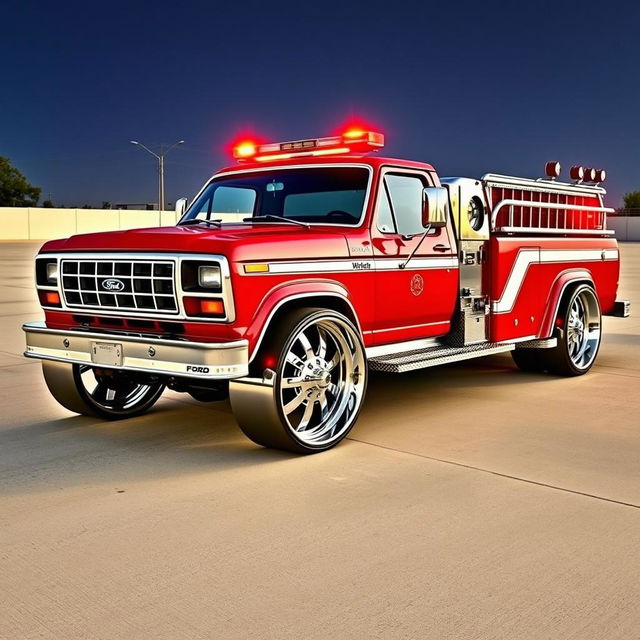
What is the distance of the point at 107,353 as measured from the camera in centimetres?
589

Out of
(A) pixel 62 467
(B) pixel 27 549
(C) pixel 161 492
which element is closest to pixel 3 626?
(B) pixel 27 549

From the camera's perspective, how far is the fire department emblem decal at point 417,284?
270 inches

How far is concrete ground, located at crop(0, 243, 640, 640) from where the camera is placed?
3422 mm

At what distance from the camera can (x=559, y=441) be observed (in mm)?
6098

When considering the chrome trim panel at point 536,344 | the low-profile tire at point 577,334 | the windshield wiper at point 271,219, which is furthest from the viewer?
the low-profile tire at point 577,334

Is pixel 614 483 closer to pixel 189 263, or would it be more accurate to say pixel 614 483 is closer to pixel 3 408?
pixel 189 263

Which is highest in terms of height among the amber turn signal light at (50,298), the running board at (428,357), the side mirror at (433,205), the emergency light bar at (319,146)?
the emergency light bar at (319,146)

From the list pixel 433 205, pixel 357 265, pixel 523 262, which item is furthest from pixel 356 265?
pixel 523 262

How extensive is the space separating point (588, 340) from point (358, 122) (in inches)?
148

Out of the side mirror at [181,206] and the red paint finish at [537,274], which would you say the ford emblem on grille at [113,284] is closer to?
the side mirror at [181,206]

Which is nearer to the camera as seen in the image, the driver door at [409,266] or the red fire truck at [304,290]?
the red fire truck at [304,290]

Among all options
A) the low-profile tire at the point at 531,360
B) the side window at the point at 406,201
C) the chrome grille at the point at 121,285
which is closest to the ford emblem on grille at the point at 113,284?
the chrome grille at the point at 121,285

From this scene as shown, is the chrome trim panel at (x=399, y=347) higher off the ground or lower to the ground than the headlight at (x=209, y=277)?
lower

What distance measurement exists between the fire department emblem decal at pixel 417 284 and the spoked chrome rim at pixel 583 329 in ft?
8.33
